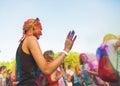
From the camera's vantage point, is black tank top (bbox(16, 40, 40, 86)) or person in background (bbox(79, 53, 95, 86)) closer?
black tank top (bbox(16, 40, 40, 86))

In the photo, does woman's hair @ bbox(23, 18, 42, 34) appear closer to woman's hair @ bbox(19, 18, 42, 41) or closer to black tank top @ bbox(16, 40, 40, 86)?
woman's hair @ bbox(19, 18, 42, 41)

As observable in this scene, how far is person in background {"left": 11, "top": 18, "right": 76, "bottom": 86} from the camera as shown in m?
3.96

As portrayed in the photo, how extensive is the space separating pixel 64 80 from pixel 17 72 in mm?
4565

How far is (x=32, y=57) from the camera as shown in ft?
13.6

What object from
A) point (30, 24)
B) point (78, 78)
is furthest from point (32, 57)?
point (78, 78)

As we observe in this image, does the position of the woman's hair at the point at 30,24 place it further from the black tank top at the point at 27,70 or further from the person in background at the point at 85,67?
the person in background at the point at 85,67

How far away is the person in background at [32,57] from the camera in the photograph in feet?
13.0

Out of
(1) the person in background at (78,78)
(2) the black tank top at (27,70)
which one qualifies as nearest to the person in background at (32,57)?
(2) the black tank top at (27,70)

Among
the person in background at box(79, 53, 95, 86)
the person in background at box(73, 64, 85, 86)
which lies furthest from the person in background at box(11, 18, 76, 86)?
the person in background at box(73, 64, 85, 86)

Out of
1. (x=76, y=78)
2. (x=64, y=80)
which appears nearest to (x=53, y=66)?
(x=64, y=80)

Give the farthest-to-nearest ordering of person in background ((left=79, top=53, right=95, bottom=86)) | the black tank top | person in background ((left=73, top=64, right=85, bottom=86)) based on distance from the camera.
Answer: person in background ((left=73, top=64, right=85, bottom=86))
person in background ((left=79, top=53, right=95, bottom=86))
the black tank top

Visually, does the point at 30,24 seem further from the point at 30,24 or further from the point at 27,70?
the point at 27,70

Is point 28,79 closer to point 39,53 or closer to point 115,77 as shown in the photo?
point 39,53

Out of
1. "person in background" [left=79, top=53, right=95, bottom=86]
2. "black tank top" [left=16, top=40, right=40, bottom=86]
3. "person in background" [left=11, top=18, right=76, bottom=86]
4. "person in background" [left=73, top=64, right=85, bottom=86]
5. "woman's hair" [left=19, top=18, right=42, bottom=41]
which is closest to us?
"person in background" [left=11, top=18, right=76, bottom=86]
